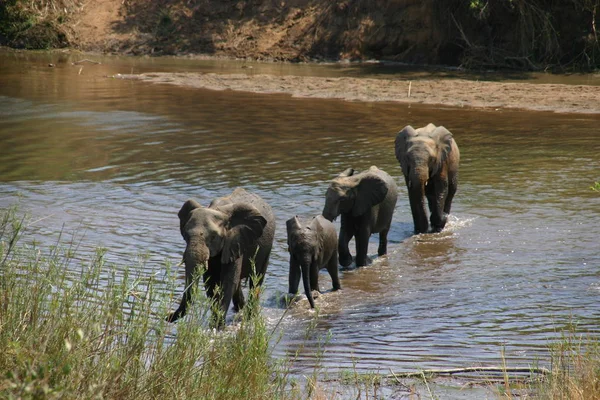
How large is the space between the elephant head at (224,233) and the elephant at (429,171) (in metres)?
4.32

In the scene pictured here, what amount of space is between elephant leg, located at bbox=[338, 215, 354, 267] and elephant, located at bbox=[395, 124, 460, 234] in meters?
1.47

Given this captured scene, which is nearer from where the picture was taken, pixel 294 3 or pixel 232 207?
pixel 232 207

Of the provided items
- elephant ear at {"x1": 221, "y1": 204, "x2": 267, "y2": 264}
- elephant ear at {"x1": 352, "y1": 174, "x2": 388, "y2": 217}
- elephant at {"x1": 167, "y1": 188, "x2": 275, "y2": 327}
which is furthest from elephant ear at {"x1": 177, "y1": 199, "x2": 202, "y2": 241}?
elephant ear at {"x1": 352, "y1": 174, "x2": 388, "y2": 217}

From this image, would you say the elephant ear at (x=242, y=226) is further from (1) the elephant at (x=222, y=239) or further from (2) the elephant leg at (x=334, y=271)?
(2) the elephant leg at (x=334, y=271)

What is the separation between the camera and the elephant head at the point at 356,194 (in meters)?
11.3

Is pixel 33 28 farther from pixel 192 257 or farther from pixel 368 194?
pixel 192 257

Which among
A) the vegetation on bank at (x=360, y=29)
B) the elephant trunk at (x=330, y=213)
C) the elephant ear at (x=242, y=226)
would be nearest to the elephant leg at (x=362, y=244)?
the elephant trunk at (x=330, y=213)

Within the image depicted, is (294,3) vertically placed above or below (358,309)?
above

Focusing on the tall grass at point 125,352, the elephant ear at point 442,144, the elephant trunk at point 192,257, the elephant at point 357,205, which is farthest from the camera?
the elephant ear at point 442,144

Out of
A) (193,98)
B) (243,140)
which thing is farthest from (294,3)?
(243,140)

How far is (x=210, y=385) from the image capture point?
18.2 ft

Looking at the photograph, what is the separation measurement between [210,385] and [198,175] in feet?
35.3

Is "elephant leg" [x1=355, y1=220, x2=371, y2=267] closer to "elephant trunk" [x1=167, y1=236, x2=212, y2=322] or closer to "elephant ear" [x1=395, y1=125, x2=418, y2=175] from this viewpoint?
"elephant ear" [x1=395, y1=125, x2=418, y2=175]

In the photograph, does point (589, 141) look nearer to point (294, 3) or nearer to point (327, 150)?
point (327, 150)
